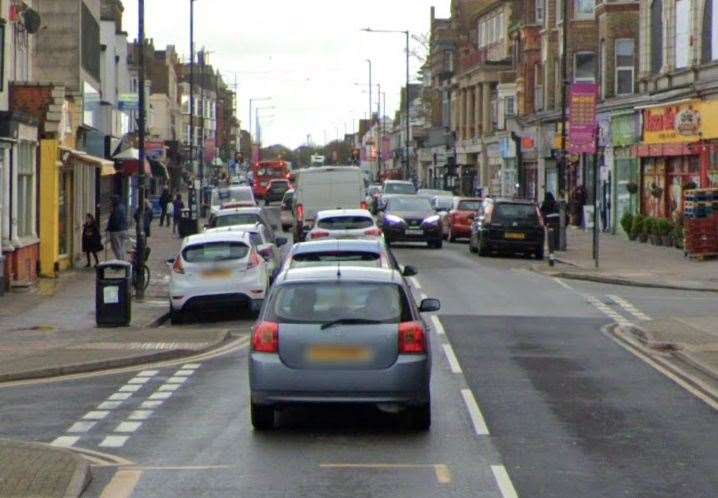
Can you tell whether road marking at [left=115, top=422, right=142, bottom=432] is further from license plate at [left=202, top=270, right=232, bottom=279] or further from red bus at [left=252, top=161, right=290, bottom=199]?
red bus at [left=252, top=161, right=290, bottom=199]

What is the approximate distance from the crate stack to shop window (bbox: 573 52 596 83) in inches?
901

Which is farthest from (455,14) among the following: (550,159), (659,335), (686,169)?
(659,335)

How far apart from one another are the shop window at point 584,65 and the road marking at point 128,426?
5194 cm

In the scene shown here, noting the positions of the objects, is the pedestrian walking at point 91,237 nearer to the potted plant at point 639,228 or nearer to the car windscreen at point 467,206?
the car windscreen at point 467,206

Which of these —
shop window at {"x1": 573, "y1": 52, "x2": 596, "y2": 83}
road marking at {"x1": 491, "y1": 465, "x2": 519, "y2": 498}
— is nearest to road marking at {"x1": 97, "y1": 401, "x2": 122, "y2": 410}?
road marking at {"x1": 491, "y1": 465, "x2": 519, "y2": 498}

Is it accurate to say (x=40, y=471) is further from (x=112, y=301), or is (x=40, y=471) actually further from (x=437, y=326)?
(x=112, y=301)

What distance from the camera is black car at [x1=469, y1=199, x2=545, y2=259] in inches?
1785

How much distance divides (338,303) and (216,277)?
1281cm

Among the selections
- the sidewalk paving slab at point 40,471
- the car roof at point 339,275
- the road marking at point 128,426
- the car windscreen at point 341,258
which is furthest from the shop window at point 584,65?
the sidewalk paving slab at point 40,471

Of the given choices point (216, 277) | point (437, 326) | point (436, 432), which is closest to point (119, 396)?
point (436, 432)

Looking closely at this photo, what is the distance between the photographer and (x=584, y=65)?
6612 cm

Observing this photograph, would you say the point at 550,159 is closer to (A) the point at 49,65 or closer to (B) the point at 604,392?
(A) the point at 49,65

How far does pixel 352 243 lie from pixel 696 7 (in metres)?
28.3

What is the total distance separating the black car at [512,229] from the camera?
45.3m
